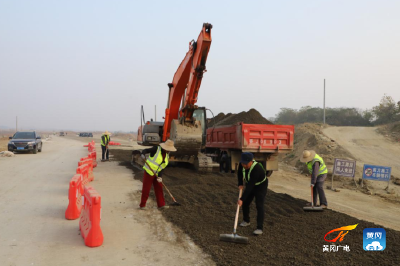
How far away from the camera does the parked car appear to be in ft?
71.8

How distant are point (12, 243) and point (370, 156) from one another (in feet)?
65.2

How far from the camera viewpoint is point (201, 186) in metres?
10.4

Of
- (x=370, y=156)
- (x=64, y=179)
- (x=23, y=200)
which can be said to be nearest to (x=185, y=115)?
(x=64, y=179)

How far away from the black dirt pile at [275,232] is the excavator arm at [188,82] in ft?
10.9

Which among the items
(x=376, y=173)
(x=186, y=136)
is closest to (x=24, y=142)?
(x=186, y=136)

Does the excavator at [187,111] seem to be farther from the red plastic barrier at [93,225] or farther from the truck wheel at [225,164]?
the red plastic barrier at [93,225]

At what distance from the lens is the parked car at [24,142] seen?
21.9 m

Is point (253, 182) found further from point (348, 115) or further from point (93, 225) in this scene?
point (348, 115)

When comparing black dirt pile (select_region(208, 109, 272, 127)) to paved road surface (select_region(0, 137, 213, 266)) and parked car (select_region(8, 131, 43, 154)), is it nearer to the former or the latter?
paved road surface (select_region(0, 137, 213, 266))

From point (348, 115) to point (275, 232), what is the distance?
40.1 meters

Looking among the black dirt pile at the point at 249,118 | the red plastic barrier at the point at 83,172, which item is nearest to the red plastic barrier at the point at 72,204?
the red plastic barrier at the point at 83,172

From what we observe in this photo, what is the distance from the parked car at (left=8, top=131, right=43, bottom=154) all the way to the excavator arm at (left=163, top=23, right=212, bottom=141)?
13996 millimetres

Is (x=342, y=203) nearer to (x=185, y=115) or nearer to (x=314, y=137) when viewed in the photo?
(x=185, y=115)

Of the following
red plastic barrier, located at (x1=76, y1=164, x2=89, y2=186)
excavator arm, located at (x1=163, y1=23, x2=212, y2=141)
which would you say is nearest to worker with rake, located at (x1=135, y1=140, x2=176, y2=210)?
red plastic barrier, located at (x1=76, y1=164, x2=89, y2=186)
